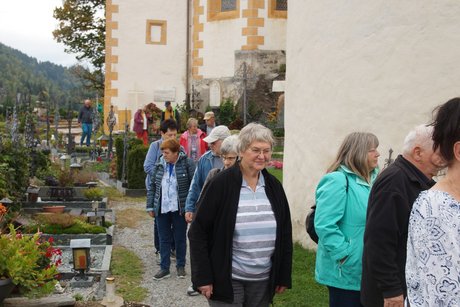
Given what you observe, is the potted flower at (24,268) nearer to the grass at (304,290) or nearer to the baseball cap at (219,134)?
the baseball cap at (219,134)

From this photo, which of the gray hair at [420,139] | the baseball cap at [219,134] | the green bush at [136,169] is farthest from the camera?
the green bush at [136,169]

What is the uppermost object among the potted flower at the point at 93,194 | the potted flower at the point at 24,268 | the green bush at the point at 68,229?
the potted flower at the point at 24,268

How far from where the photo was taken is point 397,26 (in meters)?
6.94

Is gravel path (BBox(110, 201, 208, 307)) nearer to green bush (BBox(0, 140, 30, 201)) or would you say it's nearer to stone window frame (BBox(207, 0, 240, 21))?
green bush (BBox(0, 140, 30, 201))

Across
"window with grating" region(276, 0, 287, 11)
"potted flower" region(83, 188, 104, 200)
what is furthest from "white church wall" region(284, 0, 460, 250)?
"window with grating" region(276, 0, 287, 11)

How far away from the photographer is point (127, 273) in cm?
778

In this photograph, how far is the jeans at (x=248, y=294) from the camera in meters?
4.19

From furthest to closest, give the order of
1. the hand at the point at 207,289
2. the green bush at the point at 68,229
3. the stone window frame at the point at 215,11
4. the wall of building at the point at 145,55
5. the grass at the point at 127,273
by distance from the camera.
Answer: the wall of building at the point at 145,55, the stone window frame at the point at 215,11, the green bush at the point at 68,229, the grass at the point at 127,273, the hand at the point at 207,289

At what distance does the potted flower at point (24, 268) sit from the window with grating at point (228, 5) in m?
18.1

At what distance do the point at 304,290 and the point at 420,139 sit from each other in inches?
133

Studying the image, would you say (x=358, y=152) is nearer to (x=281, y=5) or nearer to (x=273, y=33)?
(x=273, y=33)

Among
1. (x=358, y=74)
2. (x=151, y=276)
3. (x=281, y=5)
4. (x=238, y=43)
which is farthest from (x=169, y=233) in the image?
(x=281, y=5)

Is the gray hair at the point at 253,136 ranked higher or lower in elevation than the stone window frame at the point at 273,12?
lower

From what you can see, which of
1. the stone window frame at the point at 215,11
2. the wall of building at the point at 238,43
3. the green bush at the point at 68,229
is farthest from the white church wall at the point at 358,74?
the stone window frame at the point at 215,11
